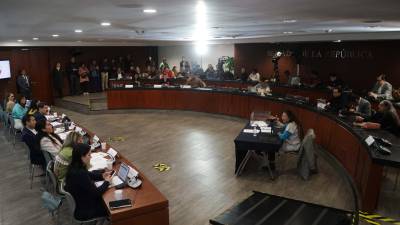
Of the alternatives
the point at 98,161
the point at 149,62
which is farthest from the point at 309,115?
the point at 149,62

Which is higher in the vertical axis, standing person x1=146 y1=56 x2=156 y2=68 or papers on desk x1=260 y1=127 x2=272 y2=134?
standing person x1=146 y1=56 x2=156 y2=68

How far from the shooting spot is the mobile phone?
3398 millimetres

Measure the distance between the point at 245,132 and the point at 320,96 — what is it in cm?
580

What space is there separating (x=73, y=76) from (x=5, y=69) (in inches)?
113

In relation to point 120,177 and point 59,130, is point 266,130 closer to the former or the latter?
point 120,177

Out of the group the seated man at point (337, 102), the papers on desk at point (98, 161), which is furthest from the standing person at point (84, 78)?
the seated man at point (337, 102)

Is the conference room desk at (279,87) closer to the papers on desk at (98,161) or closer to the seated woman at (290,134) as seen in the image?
the seated woman at (290,134)

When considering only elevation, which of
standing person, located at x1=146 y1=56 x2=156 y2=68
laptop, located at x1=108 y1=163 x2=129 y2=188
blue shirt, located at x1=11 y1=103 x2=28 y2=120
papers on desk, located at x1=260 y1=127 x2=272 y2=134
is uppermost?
standing person, located at x1=146 y1=56 x2=156 y2=68

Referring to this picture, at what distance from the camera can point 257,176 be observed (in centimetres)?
587

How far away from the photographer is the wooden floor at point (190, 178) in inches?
188

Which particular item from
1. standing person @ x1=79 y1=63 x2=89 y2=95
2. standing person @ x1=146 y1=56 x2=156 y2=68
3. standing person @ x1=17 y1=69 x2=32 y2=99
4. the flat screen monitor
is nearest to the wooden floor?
standing person @ x1=17 y1=69 x2=32 y2=99

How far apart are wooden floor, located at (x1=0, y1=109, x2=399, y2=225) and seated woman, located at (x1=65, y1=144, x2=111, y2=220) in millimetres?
1094

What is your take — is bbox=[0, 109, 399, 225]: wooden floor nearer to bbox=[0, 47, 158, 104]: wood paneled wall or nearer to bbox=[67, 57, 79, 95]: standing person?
bbox=[0, 47, 158, 104]: wood paneled wall

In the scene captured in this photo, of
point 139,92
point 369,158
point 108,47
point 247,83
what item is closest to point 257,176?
point 369,158
